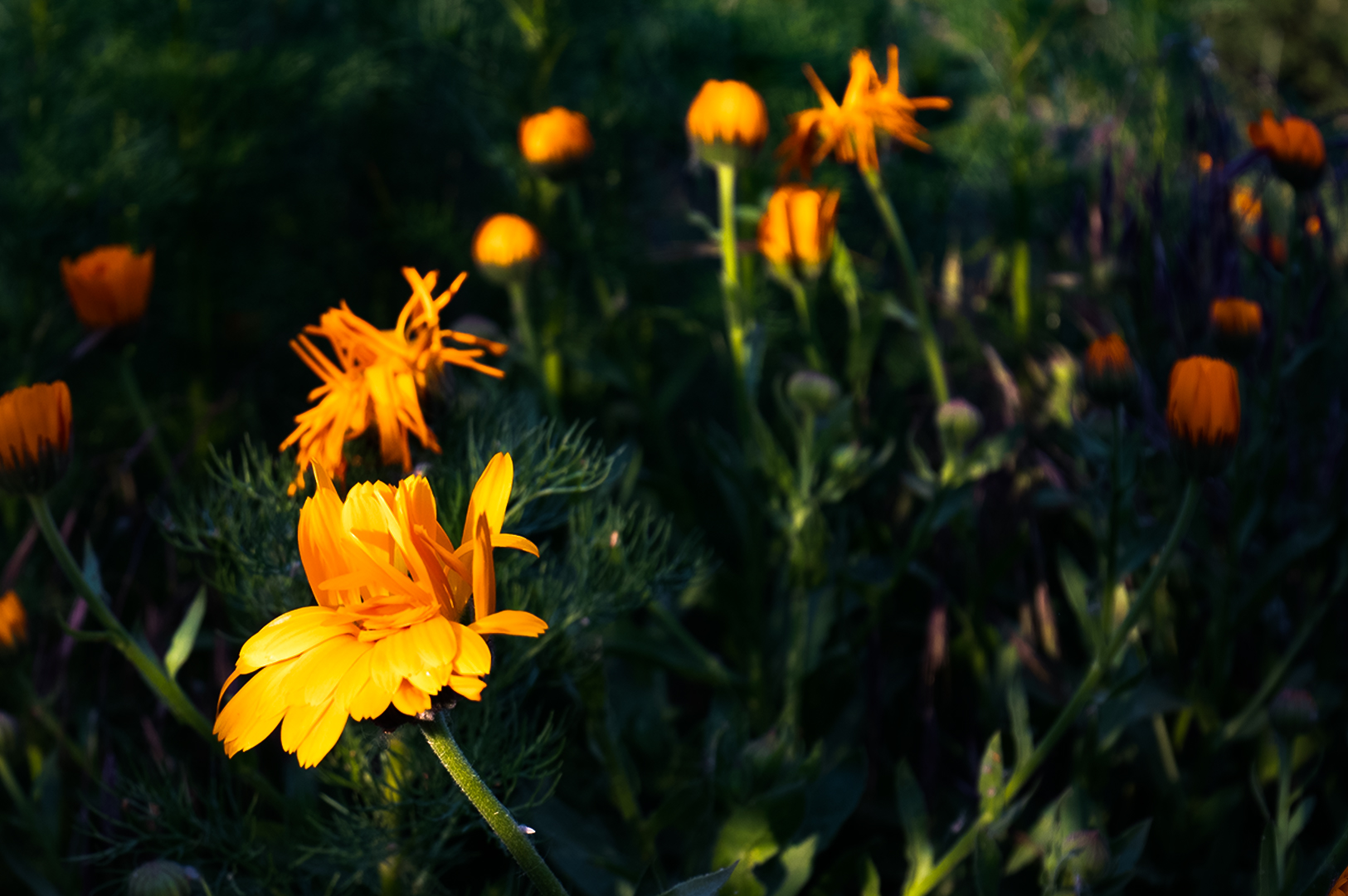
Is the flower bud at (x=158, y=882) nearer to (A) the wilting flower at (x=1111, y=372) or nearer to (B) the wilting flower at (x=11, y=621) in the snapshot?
(B) the wilting flower at (x=11, y=621)

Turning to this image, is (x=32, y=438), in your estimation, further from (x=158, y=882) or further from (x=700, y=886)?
(x=700, y=886)

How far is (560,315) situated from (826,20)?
820 mm

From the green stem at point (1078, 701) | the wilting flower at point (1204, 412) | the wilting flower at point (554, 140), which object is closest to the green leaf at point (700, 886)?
the green stem at point (1078, 701)

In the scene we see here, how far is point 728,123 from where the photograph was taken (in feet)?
3.00

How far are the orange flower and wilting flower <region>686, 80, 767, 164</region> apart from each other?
43 centimetres

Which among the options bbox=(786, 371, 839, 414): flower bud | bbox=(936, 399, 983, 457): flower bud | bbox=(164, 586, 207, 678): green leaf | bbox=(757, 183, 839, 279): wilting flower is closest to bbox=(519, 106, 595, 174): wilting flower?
bbox=(757, 183, 839, 279): wilting flower

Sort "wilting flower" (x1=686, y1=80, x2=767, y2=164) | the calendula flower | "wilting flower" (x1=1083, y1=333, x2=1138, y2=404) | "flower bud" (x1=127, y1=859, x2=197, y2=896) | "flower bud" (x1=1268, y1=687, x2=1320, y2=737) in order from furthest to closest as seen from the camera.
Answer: "wilting flower" (x1=686, y1=80, x2=767, y2=164) → "wilting flower" (x1=1083, y1=333, x2=1138, y2=404) → "flower bud" (x1=1268, y1=687, x2=1320, y2=737) → "flower bud" (x1=127, y1=859, x2=197, y2=896) → the calendula flower

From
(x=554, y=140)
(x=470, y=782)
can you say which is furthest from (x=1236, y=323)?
(x=470, y=782)

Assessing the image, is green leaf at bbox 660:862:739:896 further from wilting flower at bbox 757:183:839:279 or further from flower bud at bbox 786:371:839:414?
wilting flower at bbox 757:183:839:279

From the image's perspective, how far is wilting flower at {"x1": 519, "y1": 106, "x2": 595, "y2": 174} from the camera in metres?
0.99

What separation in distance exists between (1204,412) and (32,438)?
730 mm

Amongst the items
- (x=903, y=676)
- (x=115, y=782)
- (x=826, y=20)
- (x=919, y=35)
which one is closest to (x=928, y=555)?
(x=903, y=676)

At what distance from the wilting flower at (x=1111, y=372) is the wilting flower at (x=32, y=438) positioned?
29.4 inches

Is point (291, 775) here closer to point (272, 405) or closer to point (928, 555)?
point (928, 555)
